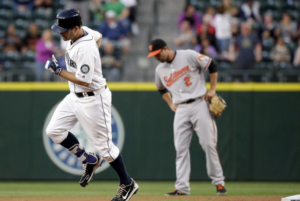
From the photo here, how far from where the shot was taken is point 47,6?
12.2m

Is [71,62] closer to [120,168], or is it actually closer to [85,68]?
[85,68]

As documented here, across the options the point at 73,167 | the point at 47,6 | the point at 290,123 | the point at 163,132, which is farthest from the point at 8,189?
the point at 47,6

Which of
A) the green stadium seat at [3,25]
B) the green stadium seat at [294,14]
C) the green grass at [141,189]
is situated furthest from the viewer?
the green stadium seat at [294,14]

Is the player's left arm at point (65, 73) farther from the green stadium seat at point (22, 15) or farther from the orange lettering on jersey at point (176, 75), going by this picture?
the green stadium seat at point (22, 15)

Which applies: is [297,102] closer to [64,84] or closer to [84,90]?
[64,84]

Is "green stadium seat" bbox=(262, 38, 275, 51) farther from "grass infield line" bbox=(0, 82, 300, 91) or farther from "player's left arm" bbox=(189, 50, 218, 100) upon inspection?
"player's left arm" bbox=(189, 50, 218, 100)

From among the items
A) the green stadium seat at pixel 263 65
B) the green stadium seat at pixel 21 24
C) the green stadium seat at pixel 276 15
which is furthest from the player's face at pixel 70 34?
the green stadium seat at pixel 276 15

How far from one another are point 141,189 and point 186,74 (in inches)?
78.2

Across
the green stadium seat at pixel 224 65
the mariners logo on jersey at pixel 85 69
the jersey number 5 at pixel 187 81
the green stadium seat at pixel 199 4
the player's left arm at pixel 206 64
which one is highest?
the green stadium seat at pixel 199 4

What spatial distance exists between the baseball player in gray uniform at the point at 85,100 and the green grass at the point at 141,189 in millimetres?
1527

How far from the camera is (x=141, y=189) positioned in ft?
25.7

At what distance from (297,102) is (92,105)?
15.2 ft

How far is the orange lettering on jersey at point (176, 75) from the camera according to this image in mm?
6898

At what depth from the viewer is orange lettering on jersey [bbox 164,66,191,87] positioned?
22.6 feet
